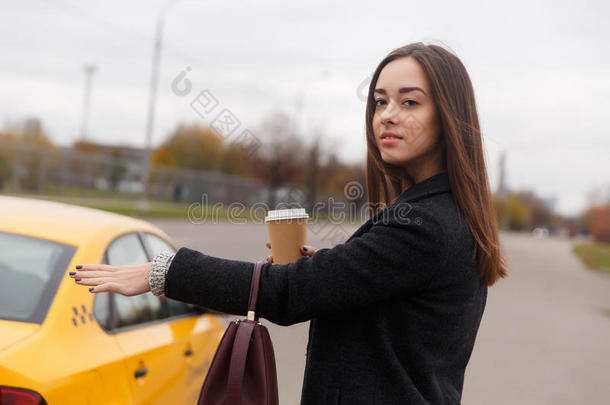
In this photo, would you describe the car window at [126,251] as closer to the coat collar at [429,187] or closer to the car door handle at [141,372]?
the car door handle at [141,372]

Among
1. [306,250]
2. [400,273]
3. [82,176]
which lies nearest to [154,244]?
[306,250]

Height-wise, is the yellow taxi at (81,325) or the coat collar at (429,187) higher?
the coat collar at (429,187)

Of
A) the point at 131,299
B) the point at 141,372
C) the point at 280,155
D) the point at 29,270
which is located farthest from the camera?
the point at 280,155

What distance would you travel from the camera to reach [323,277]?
1441mm

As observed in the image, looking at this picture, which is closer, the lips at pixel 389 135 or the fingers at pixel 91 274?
the fingers at pixel 91 274


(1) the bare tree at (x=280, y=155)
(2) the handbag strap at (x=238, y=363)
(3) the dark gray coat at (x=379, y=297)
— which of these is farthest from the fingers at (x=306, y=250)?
(1) the bare tree at (x=280, y=155)

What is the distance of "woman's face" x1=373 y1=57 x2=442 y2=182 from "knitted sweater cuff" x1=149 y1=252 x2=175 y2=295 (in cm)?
65

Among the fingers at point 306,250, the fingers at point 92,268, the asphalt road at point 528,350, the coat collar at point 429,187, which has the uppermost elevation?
the coat collar at point 429,187

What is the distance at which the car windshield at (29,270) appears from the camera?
8.36 feet

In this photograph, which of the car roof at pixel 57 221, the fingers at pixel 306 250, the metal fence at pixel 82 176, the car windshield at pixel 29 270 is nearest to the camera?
the fingers at pixel 306 250

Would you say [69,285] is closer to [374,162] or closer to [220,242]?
[374,162]

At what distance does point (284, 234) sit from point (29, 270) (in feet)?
5.57

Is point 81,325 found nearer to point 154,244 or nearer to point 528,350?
point 154,244

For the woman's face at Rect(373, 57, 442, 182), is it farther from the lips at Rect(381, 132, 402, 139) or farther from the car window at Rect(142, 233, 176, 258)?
the car window at Rect(142, 233, 176, 258)
